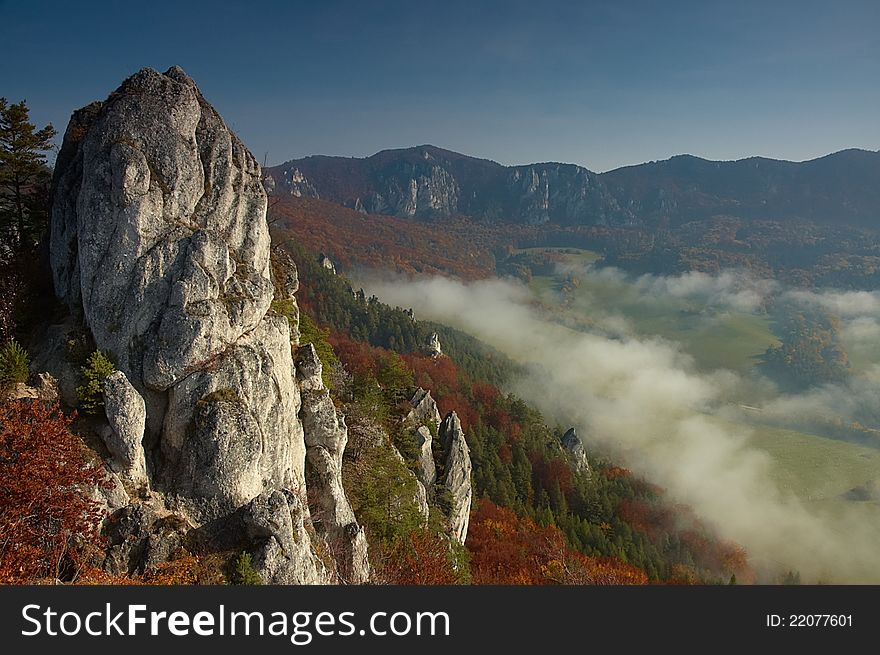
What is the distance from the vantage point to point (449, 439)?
49.0m

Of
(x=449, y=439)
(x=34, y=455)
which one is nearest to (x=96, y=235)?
(x=34, y=455)

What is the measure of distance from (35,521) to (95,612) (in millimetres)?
6914

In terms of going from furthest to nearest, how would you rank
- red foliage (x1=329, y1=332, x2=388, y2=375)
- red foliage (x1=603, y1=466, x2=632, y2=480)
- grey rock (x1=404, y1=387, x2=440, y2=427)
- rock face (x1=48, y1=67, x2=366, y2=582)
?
red foliage (x1=603, y1=466, x2=632, y2=480)
red foliage (x1=329, y1=332, x2=388, y2=375)
grey rock (x1=404, y1=387, x2=440, y2=427)
rock face (x1=48, y1=67, x2=366, y2=582)

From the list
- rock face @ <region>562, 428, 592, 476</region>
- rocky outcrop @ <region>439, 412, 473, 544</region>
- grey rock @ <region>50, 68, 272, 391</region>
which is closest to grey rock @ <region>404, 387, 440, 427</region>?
rocky outcrop @ <region>439, 412, 473, 544</region>

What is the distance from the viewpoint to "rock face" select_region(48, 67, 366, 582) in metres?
20.1

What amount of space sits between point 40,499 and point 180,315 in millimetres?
8268

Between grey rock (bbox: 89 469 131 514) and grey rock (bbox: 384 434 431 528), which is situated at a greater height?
grey rock (bbox: 89 469 131 514)

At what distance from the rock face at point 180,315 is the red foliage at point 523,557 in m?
23.4

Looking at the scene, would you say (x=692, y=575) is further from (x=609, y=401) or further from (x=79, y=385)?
(x=609, y=401)

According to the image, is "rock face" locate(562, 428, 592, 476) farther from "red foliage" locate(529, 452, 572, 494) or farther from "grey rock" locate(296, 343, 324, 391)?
"grey rock" locate(296, 343, 324, 391)

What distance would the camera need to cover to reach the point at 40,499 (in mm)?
15219

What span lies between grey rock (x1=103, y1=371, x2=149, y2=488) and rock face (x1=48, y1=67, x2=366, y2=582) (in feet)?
0.16

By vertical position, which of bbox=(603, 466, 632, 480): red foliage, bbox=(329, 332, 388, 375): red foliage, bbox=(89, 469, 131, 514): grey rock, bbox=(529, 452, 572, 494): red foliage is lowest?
bbox=(603, 466, 632, 480): red foliage

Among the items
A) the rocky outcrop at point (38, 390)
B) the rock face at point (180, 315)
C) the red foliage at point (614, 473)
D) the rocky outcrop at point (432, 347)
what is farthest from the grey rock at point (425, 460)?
the rocky outcrop at point (432, 347)
